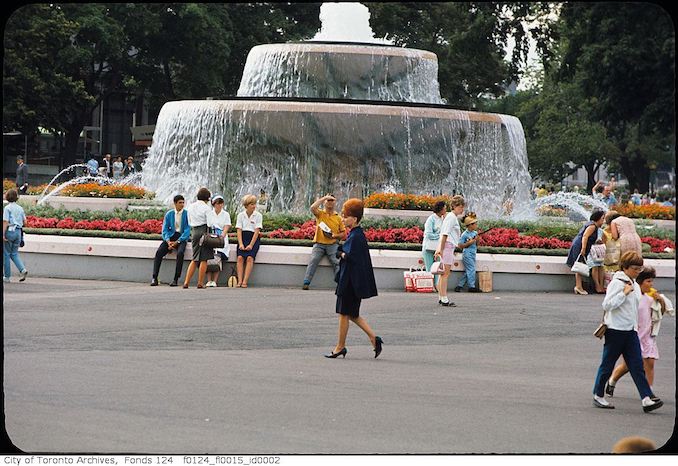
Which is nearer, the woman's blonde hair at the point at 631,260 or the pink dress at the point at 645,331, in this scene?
the woman's blonde hair at the point at 631,260

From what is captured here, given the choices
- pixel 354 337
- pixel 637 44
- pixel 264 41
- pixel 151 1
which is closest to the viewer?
pixel 354 337

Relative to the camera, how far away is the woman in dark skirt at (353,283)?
11.7 m

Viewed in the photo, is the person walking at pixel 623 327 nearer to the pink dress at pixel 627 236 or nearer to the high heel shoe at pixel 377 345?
the high heel shoe at pixel 377 345

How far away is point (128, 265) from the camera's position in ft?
63.3

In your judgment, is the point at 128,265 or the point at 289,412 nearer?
the point at 289,412

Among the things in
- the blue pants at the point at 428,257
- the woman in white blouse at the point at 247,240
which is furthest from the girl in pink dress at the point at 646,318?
the woman in white blouse at the point at 247,240

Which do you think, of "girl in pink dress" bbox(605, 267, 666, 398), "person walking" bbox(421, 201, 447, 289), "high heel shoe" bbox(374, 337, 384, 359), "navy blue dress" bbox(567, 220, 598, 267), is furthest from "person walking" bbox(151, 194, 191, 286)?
"girl in pink dress" bbox(605, 267, 666, 398)

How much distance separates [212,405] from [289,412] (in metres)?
0.56

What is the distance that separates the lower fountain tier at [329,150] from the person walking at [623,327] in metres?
15.4

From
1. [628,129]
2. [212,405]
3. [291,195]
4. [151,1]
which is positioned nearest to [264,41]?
[151,1]

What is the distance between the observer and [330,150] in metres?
25.2

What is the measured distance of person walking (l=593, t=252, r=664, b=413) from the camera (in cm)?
947

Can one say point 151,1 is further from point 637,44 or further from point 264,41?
point 637,44

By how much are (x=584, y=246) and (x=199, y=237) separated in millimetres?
5496
